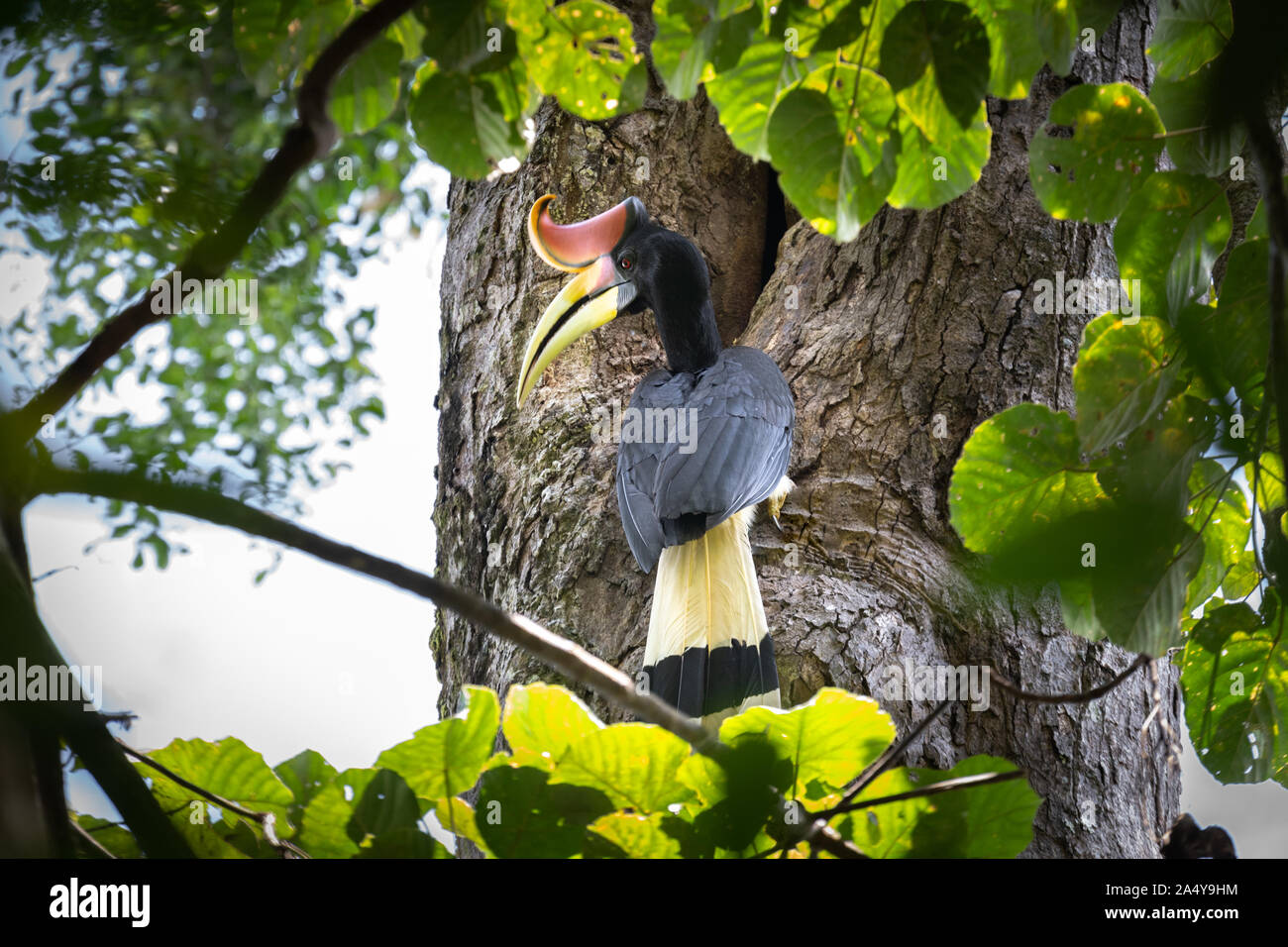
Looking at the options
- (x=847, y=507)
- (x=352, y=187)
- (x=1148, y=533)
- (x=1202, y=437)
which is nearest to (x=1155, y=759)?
(x=847, y=507)

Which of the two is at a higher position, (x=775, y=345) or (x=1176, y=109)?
(x=775, y=345)

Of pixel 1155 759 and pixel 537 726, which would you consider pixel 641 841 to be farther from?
pixel 1155 759

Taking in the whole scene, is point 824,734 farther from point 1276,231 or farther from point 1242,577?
point 1242,577

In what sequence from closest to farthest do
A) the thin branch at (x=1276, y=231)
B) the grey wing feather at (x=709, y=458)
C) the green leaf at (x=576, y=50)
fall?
the thin branch at (x=1276, y=231) < the green leaf at (x=576, y=50) < the grey wing feather at (x=709, y=458)

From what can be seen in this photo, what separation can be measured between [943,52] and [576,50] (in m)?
0.43

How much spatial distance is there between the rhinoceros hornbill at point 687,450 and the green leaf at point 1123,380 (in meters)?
0.82

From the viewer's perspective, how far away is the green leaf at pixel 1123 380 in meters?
1.13

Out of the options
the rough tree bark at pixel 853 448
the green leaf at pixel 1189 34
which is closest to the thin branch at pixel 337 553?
the rough tree bark at pixel 853 448

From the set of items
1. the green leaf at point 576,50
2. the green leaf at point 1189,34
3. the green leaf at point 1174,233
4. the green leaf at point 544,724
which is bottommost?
the green leaf at point 544,724

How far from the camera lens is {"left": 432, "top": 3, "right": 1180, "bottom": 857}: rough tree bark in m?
1.81

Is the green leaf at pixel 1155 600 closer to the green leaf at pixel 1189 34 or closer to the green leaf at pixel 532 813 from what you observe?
the green leaf at pixel 532 813

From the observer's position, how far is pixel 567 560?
2180mm

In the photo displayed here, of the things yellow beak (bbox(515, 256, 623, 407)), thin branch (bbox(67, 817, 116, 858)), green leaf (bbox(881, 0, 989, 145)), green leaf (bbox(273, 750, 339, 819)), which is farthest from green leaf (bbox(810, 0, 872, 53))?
yellow beak (bbox(515, 256, 623, 407))
